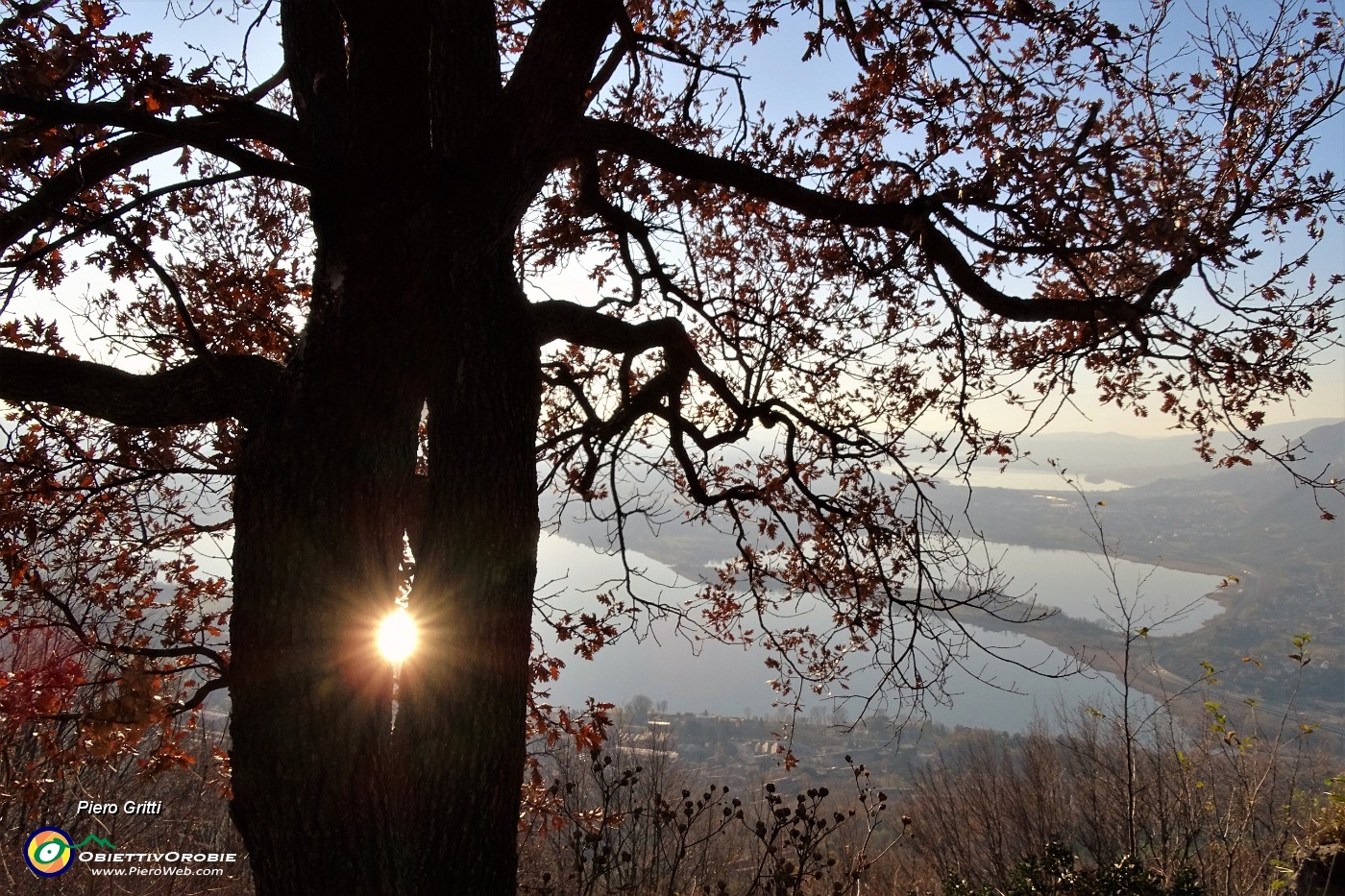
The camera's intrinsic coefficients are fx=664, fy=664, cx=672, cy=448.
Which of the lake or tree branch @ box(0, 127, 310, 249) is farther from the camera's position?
the lake

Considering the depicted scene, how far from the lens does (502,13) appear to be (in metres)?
4.58

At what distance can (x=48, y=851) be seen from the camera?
532 cm

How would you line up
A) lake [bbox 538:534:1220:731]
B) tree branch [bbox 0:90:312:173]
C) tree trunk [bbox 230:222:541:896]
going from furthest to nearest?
lake [bbox 538:534:1220:731] → tree trunk [bbox 230:222:541:896] → tree branch [bbox 0:90:312:173]

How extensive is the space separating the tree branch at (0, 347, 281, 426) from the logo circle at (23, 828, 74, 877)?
4845 millimetres

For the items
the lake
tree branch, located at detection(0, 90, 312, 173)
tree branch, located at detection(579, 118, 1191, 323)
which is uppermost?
tree branch, located at detection(579, 118, 1191, 323)

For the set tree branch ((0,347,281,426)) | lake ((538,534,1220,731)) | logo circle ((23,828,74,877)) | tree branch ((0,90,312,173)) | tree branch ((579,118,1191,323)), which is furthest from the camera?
lake ((538,534,1220,731))

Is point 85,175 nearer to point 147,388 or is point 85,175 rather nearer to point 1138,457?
point 147,388

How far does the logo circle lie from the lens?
5.03m

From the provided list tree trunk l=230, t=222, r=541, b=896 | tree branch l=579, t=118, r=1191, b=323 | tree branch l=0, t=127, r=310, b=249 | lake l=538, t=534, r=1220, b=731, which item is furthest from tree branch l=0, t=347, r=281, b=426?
lake l=538, t=534, r=1220, b=731

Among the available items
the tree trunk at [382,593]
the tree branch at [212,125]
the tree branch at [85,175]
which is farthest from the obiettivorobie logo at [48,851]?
the tree branch at [212,125]

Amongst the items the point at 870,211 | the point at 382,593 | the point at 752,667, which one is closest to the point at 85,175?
the point at 382,593

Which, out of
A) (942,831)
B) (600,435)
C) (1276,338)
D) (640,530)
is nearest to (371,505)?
(600,435)

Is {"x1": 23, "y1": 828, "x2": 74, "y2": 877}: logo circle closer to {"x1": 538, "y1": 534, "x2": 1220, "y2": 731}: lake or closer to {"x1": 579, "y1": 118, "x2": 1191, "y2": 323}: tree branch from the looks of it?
{"x1": 579, "y1": 118, "x2": 1191, "y2": 323}: tree branch

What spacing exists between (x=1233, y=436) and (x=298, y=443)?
17.2ft
